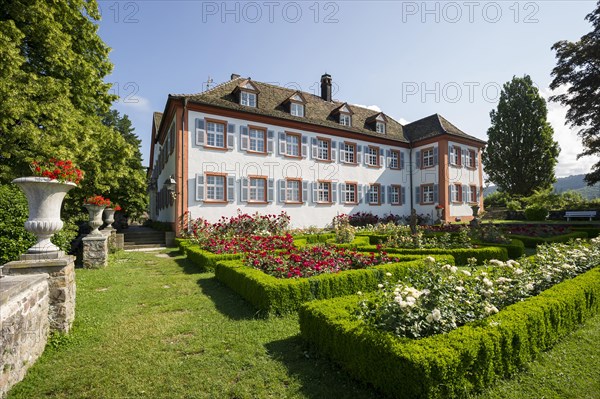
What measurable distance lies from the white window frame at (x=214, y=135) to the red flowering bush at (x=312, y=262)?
9649mm

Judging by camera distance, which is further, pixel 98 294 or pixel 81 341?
pixel 98 294

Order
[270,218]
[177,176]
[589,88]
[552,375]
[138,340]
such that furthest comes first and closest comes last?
[589,88]
[270,218]
[177,176]
[138,340]
[552,375]

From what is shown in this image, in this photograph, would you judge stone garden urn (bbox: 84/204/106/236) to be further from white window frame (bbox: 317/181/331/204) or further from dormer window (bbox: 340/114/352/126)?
dormer window (bbox: 340/114/352/126)

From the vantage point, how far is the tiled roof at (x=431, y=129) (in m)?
23.1

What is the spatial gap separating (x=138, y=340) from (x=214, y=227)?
1061 cm

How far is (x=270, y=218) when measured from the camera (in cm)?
1686

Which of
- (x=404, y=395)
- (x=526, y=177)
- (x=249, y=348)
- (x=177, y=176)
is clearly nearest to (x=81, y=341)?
(x=249, y=348)

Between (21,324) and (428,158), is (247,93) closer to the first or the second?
(428,158)

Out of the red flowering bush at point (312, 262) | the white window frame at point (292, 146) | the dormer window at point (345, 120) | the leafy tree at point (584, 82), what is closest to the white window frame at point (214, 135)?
the white window frame at point (292, 146)

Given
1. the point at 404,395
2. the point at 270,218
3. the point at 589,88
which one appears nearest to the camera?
the point at 404,395

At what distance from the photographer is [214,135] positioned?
51.8ft

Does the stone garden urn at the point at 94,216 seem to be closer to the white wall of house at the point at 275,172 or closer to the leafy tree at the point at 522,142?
the white wall of house at the point at 275,172

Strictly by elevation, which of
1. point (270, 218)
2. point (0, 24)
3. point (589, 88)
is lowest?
point (270, 218)

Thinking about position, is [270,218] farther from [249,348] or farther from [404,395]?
[404,395]
